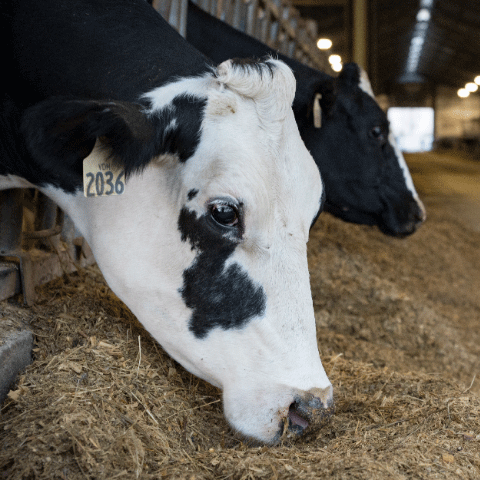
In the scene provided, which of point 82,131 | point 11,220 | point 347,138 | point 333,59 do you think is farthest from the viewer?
point 333,59

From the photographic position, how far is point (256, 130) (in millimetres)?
1741

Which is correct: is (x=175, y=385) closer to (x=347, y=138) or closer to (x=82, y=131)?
(x=82, y=131)

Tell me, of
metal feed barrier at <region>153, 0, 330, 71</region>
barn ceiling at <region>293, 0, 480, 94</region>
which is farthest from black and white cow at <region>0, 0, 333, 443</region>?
barn ceiling at <region>293, 0, 480, 94</region>

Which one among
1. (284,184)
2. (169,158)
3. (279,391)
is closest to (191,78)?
(169,158)

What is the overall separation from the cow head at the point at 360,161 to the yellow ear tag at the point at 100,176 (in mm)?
2595

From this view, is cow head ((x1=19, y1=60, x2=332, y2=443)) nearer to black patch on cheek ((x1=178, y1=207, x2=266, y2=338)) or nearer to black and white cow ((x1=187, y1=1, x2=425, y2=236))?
black patch on cheek ((x1=178, y1=207, x2=266, y2=338))

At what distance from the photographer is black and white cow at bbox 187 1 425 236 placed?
3.97 m

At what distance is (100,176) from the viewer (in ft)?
5.45

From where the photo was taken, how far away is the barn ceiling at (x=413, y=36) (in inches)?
Answer: 670

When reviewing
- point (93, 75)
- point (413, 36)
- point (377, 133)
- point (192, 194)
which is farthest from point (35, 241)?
point (413, 36)

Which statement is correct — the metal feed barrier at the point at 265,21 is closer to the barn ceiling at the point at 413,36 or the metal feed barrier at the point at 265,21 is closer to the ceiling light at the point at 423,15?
the barn ceiling at the point at 413,36

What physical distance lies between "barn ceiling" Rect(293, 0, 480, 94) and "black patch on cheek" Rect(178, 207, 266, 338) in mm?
11698

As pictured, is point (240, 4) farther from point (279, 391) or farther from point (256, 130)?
point (279, 391)

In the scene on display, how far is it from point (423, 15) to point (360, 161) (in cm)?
2330
